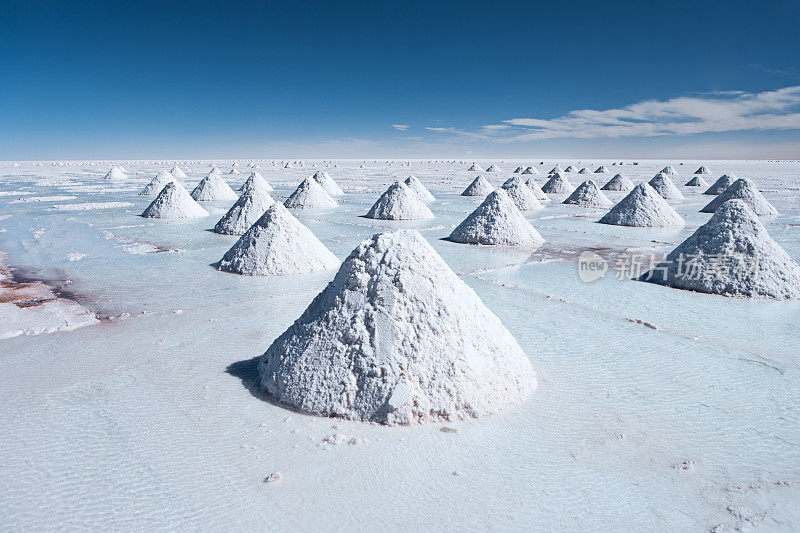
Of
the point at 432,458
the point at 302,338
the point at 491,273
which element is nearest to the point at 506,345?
the point at 432,458

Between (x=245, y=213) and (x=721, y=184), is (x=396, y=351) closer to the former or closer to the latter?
(x=245, y=213)

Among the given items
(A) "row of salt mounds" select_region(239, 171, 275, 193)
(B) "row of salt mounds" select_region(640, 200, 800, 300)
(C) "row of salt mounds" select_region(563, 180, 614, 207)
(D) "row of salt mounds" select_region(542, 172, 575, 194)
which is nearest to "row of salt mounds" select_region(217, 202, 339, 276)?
(A) "row of salt mounds" select_region(239, 171, 275, 193)

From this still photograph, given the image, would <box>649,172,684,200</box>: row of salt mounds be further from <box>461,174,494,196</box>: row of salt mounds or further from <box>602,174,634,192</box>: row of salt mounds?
<box>461,174,494,196</box>: row of salt mounds

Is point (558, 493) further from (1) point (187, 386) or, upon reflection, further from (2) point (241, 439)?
(1) point (187, 386)

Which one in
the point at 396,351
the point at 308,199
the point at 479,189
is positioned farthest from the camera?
the point at 479,189

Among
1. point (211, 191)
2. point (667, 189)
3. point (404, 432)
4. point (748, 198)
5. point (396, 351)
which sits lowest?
point (404, 432)

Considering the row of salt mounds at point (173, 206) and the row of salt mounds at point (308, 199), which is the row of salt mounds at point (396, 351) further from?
the row of salt mounds at point (308, 199)

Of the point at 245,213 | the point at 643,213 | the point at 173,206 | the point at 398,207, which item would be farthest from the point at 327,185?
the point at 643,213
